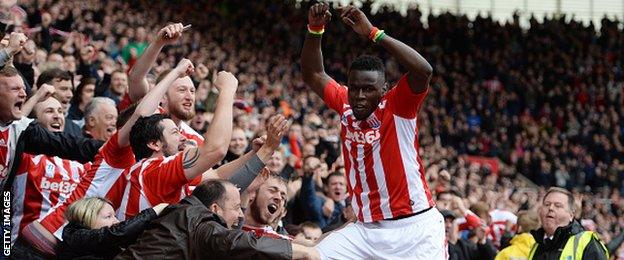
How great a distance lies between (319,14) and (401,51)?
0.84 meters

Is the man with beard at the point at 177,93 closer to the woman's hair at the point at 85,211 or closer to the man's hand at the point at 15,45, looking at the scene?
the man's hand at the point at 15,45

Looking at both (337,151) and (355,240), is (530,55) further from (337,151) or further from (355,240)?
(355,240)

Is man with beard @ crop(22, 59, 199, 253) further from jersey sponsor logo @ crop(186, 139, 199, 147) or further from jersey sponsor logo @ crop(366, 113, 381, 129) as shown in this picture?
jersey sponsor logo @ crop(366, 113, 381, 129)

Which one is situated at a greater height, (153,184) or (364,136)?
(364,136)

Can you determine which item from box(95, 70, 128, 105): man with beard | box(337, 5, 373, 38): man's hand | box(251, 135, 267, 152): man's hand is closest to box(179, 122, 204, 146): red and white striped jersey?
box(251, 135, 267, 152): man's hand

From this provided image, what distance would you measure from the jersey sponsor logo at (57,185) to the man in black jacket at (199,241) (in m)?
1.87

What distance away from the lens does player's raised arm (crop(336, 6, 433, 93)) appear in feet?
22.2

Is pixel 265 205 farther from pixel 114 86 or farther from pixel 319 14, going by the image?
pixel 114 86

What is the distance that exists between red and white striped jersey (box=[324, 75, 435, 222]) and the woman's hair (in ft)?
5.92

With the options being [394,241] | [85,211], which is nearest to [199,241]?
[85,211]

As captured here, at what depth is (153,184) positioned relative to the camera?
679 cm

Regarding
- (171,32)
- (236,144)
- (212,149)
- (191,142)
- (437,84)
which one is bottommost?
(437,84)

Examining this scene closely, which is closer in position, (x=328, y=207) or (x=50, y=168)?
(x=50, y=168)

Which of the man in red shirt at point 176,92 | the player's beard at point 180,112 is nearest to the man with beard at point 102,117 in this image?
the man in red shirt at point 176,92
